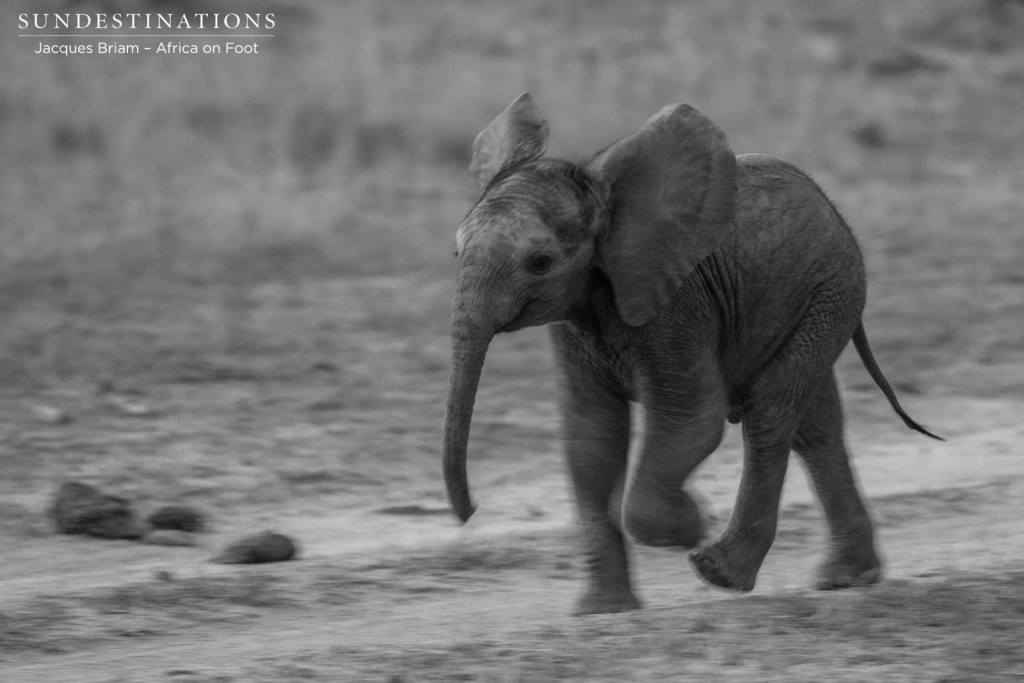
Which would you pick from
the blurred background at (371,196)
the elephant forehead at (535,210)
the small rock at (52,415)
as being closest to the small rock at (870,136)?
the blurred background at (371,196)

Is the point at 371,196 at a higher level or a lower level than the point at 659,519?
higher

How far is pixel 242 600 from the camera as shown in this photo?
6496mm

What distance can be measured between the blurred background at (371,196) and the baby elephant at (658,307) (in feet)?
8.72

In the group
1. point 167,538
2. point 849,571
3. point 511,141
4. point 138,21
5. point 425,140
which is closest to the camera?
point 511,141

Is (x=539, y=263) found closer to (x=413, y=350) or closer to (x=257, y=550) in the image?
(x=257, y=550)

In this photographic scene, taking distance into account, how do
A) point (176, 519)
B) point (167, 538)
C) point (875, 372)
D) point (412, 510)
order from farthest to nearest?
point (412, 510) < point (176, 519) < point (167, 538) < point (875, 372)

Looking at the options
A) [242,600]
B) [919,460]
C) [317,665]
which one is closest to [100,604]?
[242,600]

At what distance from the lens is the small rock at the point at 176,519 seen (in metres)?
7.53

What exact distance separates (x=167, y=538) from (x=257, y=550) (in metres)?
0.50

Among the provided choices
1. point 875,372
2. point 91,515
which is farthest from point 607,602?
point 91,515

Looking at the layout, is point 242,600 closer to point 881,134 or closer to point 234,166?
point 234,166

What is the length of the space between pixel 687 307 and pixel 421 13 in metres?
16.0

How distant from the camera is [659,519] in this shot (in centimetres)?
563

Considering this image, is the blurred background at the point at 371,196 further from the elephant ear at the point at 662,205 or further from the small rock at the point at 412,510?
the elephant ear at the point at 662,205
